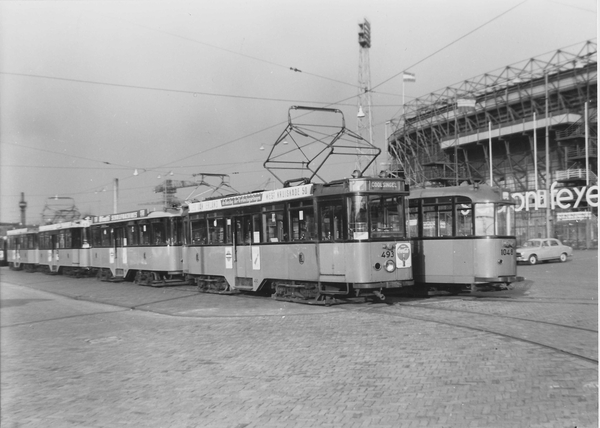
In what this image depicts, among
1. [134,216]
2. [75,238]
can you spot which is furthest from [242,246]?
A: [75,238]

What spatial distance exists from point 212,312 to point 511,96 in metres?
48.2

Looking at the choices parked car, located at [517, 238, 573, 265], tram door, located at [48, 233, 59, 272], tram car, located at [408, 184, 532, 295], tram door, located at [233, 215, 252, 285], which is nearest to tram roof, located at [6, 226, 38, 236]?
tram door, located at [48, 233, 59, 272]

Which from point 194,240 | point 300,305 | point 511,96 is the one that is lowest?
point 300,305

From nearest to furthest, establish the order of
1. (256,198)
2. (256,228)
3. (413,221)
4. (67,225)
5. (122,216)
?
1. (413,221)
2. (256,198)
3. (256,228)
4. (122,216)
5. (67,225)

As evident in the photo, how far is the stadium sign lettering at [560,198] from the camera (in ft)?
148

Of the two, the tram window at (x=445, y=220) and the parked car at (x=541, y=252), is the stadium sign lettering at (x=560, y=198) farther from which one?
the tram window at (x=445, y=220)

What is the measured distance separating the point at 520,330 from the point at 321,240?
548 centimetres

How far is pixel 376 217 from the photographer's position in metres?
13.9

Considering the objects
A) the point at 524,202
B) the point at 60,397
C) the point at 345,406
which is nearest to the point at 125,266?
the point at 60,397

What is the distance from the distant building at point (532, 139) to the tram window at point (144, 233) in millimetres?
24097

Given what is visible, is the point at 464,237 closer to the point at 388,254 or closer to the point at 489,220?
the point at 489,220

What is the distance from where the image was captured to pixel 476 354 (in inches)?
320

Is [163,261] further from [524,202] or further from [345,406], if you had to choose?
[524,202]

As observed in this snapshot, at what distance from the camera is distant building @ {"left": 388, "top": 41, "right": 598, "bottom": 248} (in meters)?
47.4
